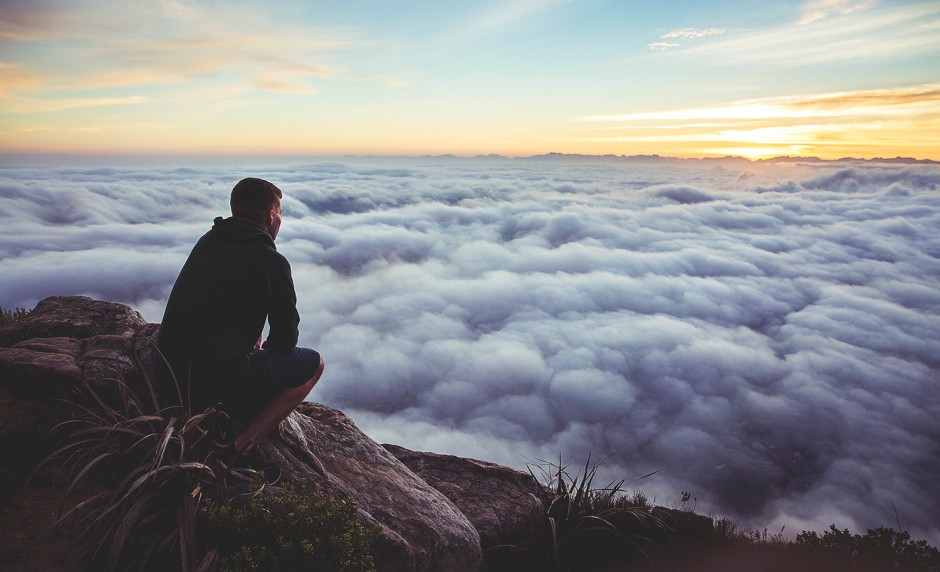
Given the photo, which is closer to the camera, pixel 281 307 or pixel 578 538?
pixel 281 307

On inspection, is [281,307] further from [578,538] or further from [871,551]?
[871,551]

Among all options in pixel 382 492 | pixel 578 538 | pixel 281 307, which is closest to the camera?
pixel 281 307

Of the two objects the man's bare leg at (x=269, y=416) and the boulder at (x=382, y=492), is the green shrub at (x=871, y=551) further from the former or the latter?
the man's bare leg at (x=269, y=416)

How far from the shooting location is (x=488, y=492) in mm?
5848

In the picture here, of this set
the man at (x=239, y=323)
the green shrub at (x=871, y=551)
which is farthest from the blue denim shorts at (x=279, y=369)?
the green shrub at (x=871, y=551)

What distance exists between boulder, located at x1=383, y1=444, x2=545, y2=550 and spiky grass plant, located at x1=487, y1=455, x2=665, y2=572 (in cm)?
18

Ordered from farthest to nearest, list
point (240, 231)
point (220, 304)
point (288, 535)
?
point (240, 231) → point (220, 304) → point (288, 535)

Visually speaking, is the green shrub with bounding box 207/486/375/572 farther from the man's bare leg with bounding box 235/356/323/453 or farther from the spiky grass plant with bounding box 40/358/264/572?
the man's bare leg with bounding box 235/356/323/453

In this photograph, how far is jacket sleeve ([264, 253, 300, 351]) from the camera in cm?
320

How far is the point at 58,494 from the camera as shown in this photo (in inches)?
121

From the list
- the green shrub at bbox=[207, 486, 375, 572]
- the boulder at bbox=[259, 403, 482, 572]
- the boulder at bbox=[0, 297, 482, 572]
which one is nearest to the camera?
the green shrub at bbox=[207, 486, 375, 572]

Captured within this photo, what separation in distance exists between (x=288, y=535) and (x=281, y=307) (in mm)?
1468

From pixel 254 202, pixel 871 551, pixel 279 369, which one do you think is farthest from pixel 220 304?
pixel 871 551

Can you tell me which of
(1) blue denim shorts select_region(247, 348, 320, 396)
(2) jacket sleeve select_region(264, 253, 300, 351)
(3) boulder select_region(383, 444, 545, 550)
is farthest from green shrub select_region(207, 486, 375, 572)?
(3) boulder select_region(383, 444, 545, 550)
